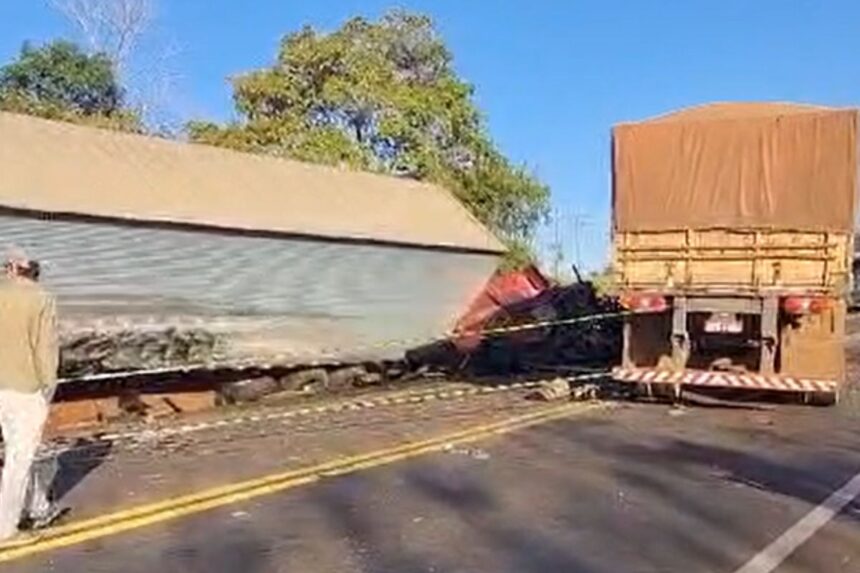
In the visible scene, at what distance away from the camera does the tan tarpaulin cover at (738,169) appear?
43.2 ft


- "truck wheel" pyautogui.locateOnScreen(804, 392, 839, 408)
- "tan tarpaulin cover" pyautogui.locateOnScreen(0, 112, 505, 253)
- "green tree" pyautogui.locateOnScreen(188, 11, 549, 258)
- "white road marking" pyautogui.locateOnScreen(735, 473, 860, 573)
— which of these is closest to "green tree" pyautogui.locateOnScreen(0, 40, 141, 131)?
"green tree" pyautogui.locateOnScreen(188, 11, 549, 258)

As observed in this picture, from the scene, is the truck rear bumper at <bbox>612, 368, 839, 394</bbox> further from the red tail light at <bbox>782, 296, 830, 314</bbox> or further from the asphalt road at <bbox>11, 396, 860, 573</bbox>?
the asphalt road at <bbox>11, 396, 860, 573</bbox>

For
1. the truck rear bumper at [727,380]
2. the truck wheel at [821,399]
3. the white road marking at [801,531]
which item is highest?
the truck rear bumper at [727,380]

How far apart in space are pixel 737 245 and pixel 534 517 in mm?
7166

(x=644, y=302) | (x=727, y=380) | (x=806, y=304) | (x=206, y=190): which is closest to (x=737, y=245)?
(x=806, y=304)

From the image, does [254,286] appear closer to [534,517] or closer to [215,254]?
[215,254]

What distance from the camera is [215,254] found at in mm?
16844

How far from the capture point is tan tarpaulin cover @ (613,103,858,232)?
43.2 ft

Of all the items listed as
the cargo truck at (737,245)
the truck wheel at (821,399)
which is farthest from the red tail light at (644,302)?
the truck wheel at (821,399)

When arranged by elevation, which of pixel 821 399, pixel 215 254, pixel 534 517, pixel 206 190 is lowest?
pixel 534 517

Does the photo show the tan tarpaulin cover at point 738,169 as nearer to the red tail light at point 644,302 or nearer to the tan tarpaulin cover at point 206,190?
the red tail light at point 644,302

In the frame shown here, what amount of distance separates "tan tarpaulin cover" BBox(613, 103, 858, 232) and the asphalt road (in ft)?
11.2

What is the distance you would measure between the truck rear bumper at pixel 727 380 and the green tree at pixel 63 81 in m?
22.2

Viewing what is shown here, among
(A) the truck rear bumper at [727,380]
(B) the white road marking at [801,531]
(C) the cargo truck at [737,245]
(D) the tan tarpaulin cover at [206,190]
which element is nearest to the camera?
(B) the white road marking at [801,531]
